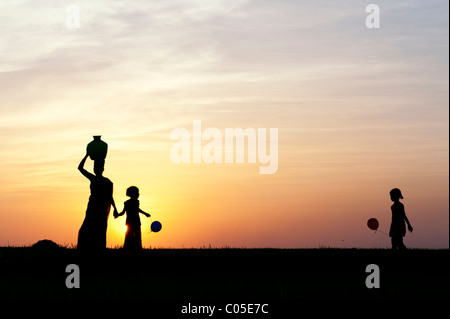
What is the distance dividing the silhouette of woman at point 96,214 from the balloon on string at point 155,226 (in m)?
3.64

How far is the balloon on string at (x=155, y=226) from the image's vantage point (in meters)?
20.1

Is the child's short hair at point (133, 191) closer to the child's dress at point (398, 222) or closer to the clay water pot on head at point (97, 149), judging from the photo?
the clay water pot on head at point (97, 149)

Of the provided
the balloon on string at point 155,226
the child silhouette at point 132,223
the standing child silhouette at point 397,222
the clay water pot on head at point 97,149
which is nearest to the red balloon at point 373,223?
the standing child silhouette at point 397,222

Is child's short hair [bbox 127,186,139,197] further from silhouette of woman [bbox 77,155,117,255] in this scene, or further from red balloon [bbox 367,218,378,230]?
red balloon [bbox 367,218,378,230]

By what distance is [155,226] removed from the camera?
20141mm

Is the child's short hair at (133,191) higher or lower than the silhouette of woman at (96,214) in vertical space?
higher

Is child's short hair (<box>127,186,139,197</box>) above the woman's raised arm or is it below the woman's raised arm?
above

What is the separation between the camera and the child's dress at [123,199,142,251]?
20.3 m

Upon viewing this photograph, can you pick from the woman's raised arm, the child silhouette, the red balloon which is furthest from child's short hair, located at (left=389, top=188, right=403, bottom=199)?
the woman's raised arm

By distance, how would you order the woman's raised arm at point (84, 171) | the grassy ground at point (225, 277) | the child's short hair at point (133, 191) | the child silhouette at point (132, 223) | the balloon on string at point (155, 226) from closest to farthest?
the grassy ground at point (225, 277) → the woman's raised arm at point (84, 171) → the balloon on string at point (155, 226) → the child silhouette at point (132, 223) → the child's short hair at point (133, 191)

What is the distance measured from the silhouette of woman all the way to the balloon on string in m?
3.64

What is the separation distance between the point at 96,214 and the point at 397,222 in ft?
30.1
